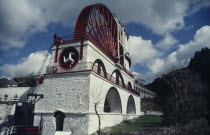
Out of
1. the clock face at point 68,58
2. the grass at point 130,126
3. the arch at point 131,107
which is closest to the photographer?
the grass at point 130,126

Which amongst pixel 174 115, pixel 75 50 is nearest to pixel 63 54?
pixel 75 50

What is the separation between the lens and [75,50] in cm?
1653

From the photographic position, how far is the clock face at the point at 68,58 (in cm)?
1627

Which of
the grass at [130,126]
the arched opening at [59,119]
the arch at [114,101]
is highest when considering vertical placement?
the arch at [114,101]

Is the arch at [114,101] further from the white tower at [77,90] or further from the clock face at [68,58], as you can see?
the clock face at [68,58]

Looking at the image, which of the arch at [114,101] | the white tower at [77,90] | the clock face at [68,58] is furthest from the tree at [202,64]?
the clock face at [68,58]

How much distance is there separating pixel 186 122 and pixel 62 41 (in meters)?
15.0

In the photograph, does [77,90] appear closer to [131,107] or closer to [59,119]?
[59,119]

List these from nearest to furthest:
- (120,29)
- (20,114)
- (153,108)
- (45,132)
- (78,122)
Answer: (78,122)
(45,132)
(20,114)
(120,29)
(153,108)

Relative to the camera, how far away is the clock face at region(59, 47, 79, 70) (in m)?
16.3

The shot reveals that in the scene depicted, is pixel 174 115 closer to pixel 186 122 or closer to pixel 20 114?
pixel 186 122

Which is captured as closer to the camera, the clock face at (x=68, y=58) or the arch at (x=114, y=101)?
the clock face at (x=68, y=58)

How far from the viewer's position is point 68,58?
16.3 m

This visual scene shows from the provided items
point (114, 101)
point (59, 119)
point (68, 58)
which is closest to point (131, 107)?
point (114, 101)
